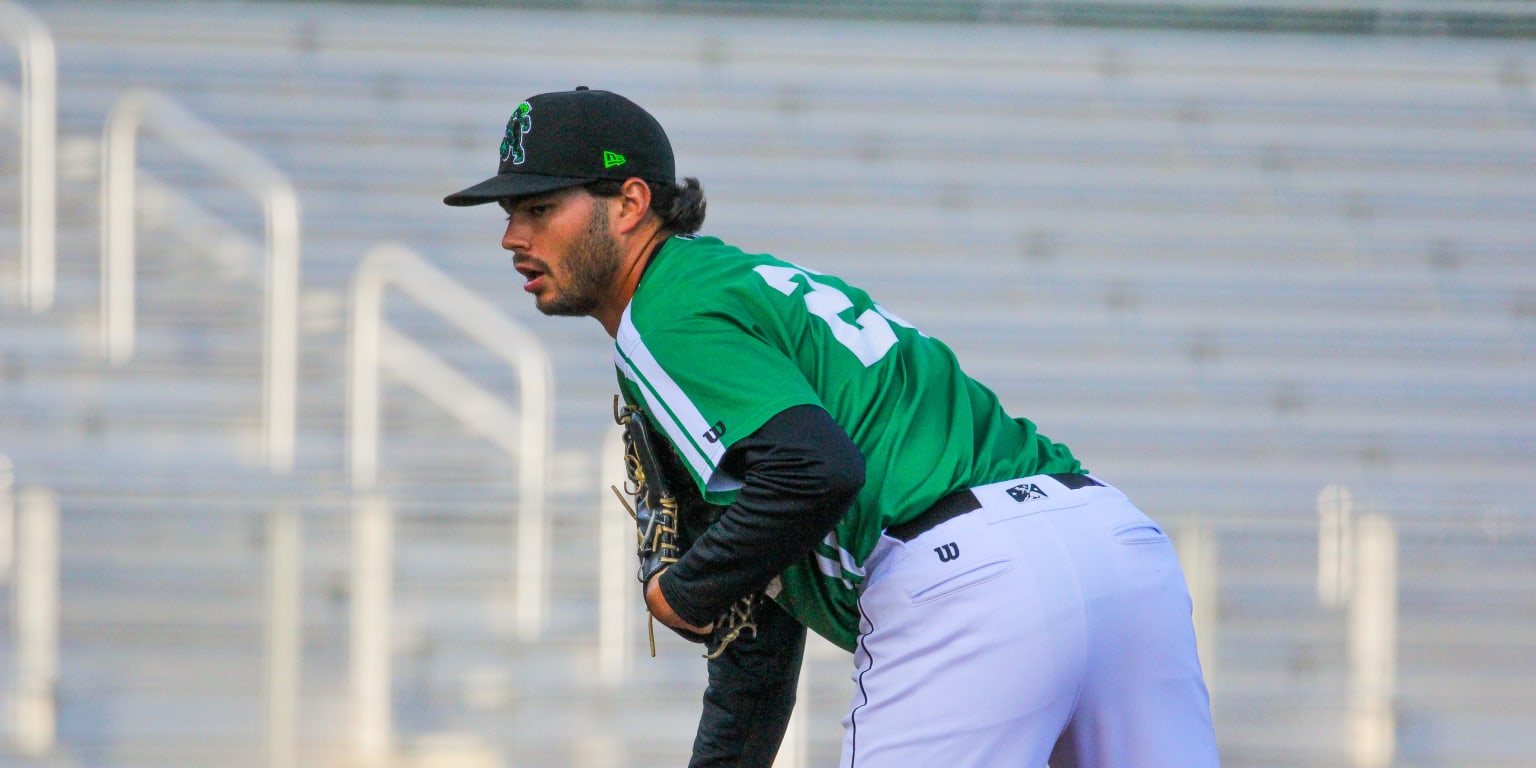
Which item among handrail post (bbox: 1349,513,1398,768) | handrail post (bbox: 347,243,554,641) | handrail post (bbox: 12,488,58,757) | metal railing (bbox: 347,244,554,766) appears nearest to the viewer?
handrail post (bbox: 12,488,58,757)

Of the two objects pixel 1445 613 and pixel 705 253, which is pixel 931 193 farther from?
pixel 705 253

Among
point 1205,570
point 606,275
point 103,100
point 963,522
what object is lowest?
point 1205,570

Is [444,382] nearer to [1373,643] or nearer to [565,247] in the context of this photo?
[1373,643]

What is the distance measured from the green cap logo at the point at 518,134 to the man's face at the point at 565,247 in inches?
2.3

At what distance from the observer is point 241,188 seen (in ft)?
19.2


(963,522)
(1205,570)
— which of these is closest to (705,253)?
(963,522)

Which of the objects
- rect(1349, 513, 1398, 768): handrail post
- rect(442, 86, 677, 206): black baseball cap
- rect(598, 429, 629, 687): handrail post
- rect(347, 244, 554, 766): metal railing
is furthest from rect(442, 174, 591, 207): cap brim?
rect(1349, 513, 1398, 768): handrail post

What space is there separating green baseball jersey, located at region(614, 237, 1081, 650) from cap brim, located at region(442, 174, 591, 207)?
0.54 feet

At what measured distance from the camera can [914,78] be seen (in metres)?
6.11

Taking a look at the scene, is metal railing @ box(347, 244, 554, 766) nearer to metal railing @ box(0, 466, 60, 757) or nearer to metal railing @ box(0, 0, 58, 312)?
metal railing @ box(0, 466, 60, 757)

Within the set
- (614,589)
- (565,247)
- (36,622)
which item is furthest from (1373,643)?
(36,622)

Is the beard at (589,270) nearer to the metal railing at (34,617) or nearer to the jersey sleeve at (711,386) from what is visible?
the jersey sleeve at (711,386)

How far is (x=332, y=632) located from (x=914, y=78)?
313cm

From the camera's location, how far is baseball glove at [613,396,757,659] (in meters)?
2.07
